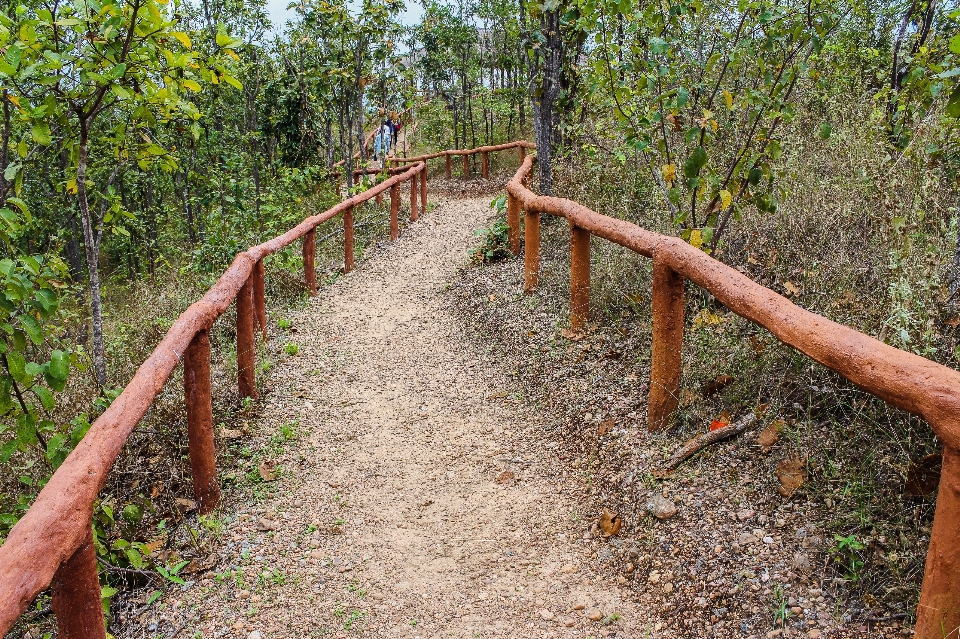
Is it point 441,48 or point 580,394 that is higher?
point 441,48

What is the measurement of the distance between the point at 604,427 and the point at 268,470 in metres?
2.16

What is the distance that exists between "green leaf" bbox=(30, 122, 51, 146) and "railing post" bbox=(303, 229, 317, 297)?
14.2 ft

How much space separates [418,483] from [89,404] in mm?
3025

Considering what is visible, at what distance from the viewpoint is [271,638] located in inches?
119

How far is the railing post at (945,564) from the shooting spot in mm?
1923

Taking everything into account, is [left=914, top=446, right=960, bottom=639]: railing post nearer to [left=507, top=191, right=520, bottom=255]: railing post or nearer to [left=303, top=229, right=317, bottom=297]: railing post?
[left=507, top=191, right=520, bottom=255]: railing post

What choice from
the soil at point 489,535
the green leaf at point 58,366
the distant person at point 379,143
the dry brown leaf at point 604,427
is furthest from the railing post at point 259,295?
the distant person at point 379,143

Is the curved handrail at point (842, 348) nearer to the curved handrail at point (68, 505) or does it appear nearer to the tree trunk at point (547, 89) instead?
the curved handrail at point (68, 505)

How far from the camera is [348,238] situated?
959 cm

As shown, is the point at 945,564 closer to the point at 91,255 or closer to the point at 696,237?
the point at 696,237

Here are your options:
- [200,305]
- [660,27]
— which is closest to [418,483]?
[200,305]

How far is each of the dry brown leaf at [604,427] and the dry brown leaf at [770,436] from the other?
1103 millimetres

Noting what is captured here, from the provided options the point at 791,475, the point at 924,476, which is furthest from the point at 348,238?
the point at 924,476

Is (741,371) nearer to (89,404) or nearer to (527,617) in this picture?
(527,617)
